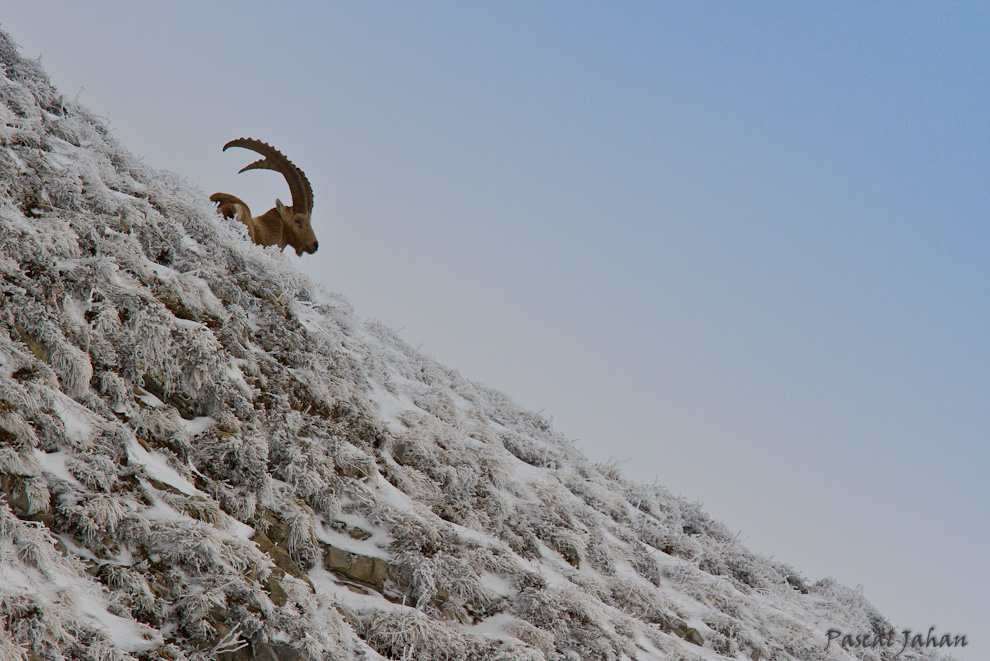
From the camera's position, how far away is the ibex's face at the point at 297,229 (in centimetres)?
1465

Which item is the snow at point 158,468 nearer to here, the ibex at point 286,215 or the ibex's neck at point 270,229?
the ibex at point 286,215

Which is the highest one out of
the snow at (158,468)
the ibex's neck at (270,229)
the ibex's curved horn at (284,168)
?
the ibex's curved horn at (284,168)

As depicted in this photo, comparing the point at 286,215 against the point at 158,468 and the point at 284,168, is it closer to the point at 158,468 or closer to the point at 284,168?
the point at 284,168

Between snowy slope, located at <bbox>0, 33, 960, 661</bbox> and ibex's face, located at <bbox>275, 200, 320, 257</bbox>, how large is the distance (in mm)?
3450

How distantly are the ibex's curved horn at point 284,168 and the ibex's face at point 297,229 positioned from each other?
0.54ft

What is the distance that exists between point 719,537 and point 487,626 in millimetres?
7578

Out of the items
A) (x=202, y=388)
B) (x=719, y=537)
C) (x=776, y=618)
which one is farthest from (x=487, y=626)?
(x=719, y=537)

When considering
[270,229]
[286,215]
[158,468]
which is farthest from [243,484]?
[286,215]

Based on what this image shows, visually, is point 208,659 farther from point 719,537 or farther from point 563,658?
point 719,537

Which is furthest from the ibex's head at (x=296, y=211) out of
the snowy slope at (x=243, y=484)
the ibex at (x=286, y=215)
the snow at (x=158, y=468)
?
the snow at (x=158, y=468)

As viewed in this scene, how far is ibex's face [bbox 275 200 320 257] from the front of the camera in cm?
1465

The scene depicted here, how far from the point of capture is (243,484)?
7.03 m

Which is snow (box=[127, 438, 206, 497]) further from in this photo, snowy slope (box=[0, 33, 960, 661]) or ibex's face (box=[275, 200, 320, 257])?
ibex's face (box=[275, 200, 320, 257])

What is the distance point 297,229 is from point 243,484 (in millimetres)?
8512
